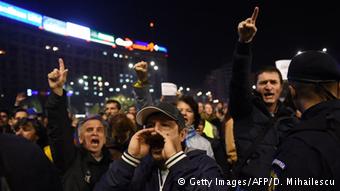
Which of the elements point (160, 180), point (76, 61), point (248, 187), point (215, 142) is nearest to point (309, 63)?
point (248, 187)

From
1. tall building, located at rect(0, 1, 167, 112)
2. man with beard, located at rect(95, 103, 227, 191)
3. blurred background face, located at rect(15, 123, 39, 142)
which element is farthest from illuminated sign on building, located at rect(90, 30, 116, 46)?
man with beard, located at rect(95, 103, 227, 191)

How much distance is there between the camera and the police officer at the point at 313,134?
207 cm

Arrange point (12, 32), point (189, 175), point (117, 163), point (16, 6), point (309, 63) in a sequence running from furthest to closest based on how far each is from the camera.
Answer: point (12, 32) → point (16, 6) → point (117, 163) → point (189, 175) → point (309, 63)

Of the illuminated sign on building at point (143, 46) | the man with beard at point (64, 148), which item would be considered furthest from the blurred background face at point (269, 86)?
the illuminated sign on building at point (143, 46)

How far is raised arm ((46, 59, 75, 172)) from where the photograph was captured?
4066 millimetres

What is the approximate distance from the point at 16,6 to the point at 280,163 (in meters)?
76.8

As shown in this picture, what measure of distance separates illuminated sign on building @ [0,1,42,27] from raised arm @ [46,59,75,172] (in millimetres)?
70476

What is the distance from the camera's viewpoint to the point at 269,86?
4203 millimetres

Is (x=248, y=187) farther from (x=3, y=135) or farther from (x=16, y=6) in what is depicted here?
(x=16, y=6)

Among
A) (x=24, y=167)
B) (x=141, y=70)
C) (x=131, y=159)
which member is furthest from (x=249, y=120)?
(x=24, y=167)

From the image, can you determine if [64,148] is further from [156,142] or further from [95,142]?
[156,142]

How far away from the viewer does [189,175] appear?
2.91 meters

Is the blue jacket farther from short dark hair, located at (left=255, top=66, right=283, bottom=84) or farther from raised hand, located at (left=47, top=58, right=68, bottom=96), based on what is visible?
short dark hair, located at (left=255, top=66, right=283, bottom=84)

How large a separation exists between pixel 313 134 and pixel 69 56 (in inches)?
4050
